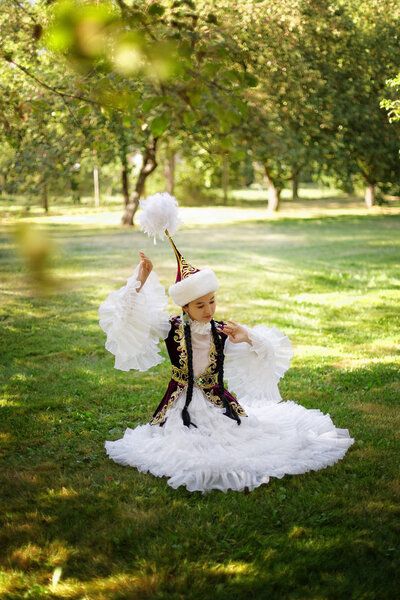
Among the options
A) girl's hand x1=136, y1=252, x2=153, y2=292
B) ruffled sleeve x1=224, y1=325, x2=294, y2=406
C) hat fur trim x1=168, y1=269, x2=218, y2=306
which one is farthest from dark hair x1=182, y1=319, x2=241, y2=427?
girl's hand x1=136, y1=252, x2=153, y2=292

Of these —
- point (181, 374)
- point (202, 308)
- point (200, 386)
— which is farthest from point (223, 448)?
point (202, 308)

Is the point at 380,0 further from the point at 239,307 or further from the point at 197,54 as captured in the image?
the point at 197,54

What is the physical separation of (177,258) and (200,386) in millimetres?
912

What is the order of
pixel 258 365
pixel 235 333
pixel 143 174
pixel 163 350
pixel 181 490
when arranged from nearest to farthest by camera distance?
1. pixel 181 490
2. pixel 235 333
3. pixel 258 365
4. pixel 163 350
5. pixel 143 174

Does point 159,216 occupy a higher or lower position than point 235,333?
higher

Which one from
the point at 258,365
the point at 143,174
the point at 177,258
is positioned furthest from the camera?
the point at 143,174

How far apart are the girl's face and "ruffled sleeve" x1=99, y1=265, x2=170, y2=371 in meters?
0.21

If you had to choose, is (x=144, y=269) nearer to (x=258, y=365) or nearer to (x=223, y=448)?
(x=258, y=365)

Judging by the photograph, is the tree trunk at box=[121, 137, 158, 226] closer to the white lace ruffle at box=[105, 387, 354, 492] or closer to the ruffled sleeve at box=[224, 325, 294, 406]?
the ruffled sleeve at box=[224, 325, 294, 406]

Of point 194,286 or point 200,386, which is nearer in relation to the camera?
point 194,286

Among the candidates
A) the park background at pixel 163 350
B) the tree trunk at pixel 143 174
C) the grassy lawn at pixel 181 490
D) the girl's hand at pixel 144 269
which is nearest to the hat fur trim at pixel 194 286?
the girl's hand at pixel 144 269

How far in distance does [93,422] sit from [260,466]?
167 centimetres

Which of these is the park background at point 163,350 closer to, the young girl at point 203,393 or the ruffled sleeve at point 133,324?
the young girl at point 203,393

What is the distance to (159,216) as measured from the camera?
3809 millimetres
